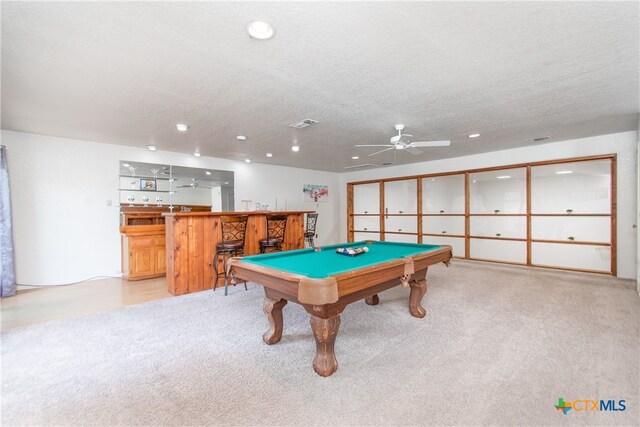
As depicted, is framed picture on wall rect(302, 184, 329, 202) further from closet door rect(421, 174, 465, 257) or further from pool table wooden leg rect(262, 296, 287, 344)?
pool table wooden leg rect(262, 296, 287, 344)

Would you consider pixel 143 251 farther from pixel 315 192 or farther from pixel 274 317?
pixel 315 192

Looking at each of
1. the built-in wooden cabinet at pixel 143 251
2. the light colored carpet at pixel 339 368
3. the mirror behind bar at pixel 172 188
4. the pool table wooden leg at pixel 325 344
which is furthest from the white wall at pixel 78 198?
the pool table wooden leg at pixel 325 344

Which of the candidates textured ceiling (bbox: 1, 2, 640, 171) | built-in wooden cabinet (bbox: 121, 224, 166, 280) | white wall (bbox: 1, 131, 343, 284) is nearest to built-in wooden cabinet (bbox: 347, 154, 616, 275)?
textured ceiling (bbox: 1, 2, 640, 171)

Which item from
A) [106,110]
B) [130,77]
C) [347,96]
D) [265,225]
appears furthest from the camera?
[265,225]

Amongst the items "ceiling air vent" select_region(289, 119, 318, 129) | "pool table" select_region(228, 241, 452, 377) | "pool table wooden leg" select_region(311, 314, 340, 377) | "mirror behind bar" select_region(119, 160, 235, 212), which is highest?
"ceiling air vent" select_region(289, 119, 318, 129)

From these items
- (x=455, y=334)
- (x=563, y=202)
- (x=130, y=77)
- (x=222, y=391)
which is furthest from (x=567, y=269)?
(x=130, y=77)

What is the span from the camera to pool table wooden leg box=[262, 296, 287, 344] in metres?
2.41

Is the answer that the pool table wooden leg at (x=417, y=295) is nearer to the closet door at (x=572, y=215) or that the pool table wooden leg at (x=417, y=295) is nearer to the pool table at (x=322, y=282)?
the pool table at (x=322, y=282)

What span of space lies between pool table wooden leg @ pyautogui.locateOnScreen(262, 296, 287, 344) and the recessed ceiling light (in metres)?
2.08

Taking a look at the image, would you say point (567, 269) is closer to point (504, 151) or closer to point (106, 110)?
point (504, 151)

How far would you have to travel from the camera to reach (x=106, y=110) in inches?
130

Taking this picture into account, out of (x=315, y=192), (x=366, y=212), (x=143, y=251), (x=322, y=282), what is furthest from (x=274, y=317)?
(x=366, y=212)

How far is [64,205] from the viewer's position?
453cm

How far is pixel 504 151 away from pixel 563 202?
A: 1464 mm
